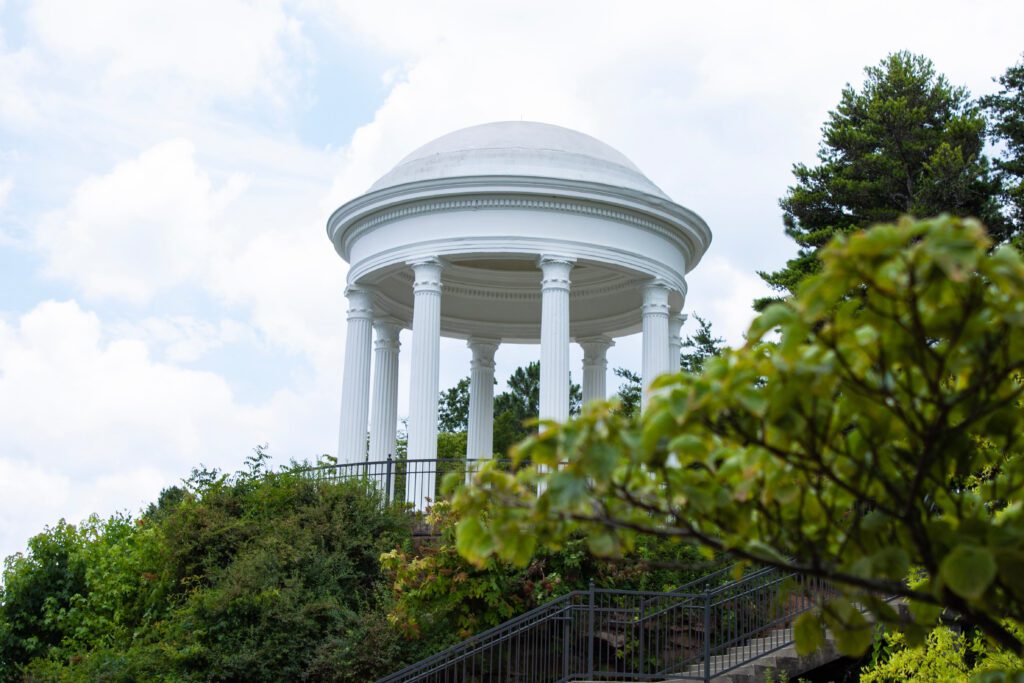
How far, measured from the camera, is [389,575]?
21.4m

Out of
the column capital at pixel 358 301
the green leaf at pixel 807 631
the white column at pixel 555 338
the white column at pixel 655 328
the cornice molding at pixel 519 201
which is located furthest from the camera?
the column capital at pixel 358 301

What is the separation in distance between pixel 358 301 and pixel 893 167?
50.7 ft

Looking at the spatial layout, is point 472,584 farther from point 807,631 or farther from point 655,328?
point 807,631

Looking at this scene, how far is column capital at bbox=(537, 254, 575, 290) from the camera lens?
27.4 m

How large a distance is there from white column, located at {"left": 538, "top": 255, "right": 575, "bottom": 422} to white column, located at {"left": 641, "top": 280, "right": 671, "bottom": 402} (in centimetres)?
266

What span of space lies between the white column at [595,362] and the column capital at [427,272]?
9.14 meters

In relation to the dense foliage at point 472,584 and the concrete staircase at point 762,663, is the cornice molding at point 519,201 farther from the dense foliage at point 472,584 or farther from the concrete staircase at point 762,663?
the concrete staircase at point 762,663

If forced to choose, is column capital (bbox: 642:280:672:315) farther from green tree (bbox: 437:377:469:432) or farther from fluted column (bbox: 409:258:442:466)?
green tree (bbox: 437:377:469:432)

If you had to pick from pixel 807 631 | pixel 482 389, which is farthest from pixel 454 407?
pixel 807 631

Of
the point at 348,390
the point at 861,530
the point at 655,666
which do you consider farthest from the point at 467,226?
the point at 861,530

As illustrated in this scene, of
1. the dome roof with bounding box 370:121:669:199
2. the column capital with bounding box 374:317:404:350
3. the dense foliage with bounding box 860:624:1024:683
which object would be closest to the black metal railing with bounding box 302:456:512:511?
the column capital with bounding box 374:317:404:350

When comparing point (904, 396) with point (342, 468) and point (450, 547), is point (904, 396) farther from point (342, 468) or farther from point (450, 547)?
point (342, 468)

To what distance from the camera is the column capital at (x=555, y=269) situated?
27.4 m

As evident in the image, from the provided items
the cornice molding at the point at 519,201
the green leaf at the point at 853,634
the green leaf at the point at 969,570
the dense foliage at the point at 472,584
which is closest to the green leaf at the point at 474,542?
Answer: the green leaf at the point at 853,634
